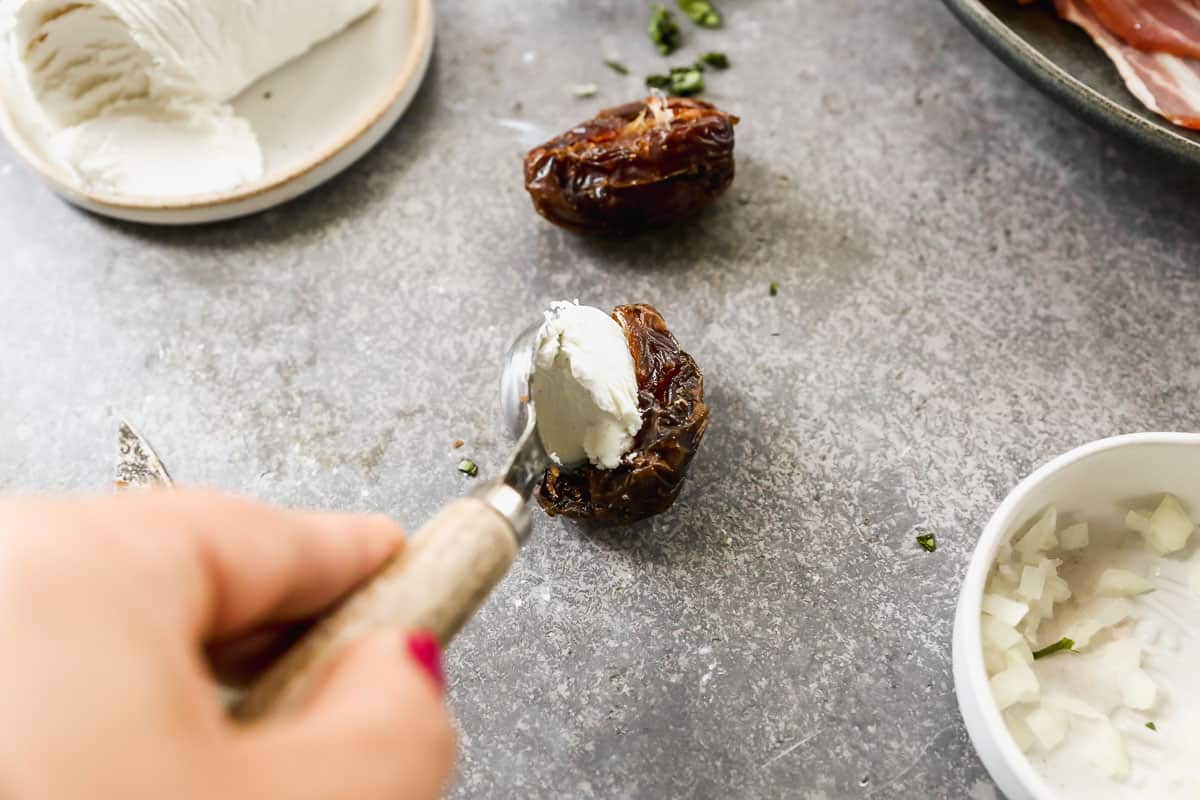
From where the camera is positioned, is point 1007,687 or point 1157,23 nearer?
point 1007,687

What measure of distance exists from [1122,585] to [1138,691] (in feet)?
0.54

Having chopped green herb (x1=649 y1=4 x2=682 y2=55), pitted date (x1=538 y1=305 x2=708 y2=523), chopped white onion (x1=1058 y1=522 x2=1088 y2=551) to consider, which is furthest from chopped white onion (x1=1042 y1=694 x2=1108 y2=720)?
chopped green herb (x1=649 y1=4 x2=682 y2=55)

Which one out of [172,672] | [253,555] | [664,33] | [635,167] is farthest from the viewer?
[664,33]

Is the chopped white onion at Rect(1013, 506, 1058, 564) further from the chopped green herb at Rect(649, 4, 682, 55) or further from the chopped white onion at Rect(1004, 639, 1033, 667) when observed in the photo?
the chopped green herb at Rect(649, 4, 682, 55)

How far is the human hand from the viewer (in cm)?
71

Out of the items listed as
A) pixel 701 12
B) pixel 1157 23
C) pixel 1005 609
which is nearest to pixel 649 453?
pixel 1005 609

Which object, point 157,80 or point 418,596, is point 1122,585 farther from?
point 157,80

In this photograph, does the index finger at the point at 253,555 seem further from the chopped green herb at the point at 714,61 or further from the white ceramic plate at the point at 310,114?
the chopped green herb at the point at 714,61

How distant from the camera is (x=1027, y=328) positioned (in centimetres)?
183

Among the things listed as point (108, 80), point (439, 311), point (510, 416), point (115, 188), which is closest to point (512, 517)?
point (510, 416)

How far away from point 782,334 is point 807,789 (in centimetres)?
81

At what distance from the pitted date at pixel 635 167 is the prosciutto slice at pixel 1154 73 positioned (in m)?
0.78

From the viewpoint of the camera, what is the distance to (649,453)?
1526 mm

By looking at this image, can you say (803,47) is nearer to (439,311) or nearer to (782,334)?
(782,334)
